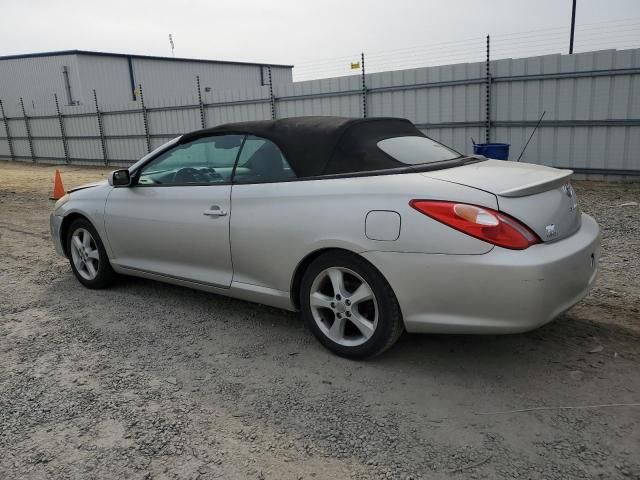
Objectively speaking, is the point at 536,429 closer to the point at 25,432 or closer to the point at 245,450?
the point at 245,450

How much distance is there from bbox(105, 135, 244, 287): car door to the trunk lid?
1541 mm

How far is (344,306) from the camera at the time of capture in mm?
3256

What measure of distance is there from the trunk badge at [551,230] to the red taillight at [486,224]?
108 millimetres

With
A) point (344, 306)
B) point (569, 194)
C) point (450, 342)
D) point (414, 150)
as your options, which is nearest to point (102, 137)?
point (414, 150)

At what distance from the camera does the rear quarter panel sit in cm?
288

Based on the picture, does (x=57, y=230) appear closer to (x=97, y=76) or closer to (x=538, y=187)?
(x=538, y=187)

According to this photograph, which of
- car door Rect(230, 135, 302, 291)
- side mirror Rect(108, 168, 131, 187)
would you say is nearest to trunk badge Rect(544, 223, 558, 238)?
car door Rect(230, 135, 302, 291)

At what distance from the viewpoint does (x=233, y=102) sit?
15.9m

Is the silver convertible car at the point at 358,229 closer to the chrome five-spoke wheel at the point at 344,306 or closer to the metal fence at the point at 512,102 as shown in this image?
the chrome five-spoke wheel at the point at 344,306

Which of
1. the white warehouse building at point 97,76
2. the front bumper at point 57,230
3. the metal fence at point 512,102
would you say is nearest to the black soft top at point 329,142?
the front bumper at point 57,230

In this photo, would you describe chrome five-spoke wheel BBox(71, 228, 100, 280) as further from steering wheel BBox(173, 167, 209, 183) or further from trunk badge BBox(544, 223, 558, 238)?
trunk badge BBox(544, 223, 558, 238)

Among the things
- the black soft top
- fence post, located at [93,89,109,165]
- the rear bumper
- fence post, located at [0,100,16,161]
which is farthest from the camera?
fence post, located at [0,100,16,161]

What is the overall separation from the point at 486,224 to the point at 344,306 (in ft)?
3.19

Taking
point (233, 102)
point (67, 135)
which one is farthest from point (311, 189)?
point (67, 135)
